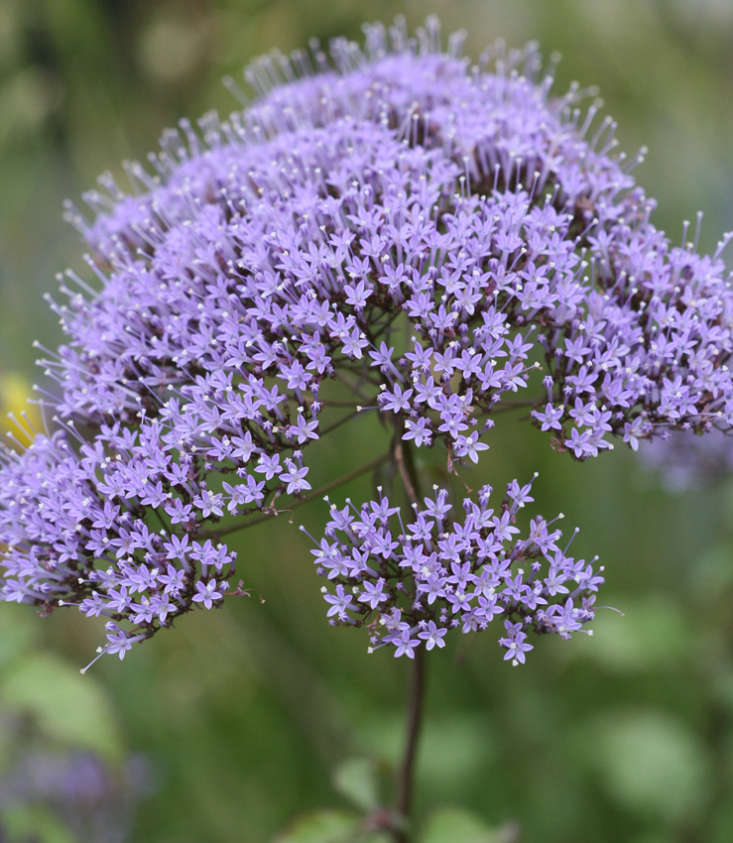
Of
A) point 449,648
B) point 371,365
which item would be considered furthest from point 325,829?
point 449,648

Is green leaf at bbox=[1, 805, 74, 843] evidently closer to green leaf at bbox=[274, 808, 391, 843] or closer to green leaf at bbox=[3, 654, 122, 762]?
green leaf at bbox=[3, 654, 122, 762]

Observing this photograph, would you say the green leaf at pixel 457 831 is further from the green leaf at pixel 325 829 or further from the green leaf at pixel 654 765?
the green leaf at pixel 654 765

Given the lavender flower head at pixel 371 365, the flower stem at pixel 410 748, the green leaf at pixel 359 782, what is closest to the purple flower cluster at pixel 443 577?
the lavender flower head at pixel 371 365

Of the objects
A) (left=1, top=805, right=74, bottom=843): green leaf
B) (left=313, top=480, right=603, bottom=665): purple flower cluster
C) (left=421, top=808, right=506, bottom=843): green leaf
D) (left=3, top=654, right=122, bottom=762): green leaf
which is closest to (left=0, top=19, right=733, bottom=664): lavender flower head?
(left=313, top=480, right=603, bottom=665): purple flower cluster

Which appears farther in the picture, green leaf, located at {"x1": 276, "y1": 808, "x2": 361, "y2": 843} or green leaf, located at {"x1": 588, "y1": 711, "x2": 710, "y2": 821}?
green leaf, located at {"x1": 588, "y1": 711, "x2": 710, "y2": 821}

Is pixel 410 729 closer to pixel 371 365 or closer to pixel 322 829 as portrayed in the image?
pixel 322 829

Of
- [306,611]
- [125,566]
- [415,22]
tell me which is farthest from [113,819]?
[415,22]

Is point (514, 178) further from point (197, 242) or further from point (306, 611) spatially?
point (306, 611)
